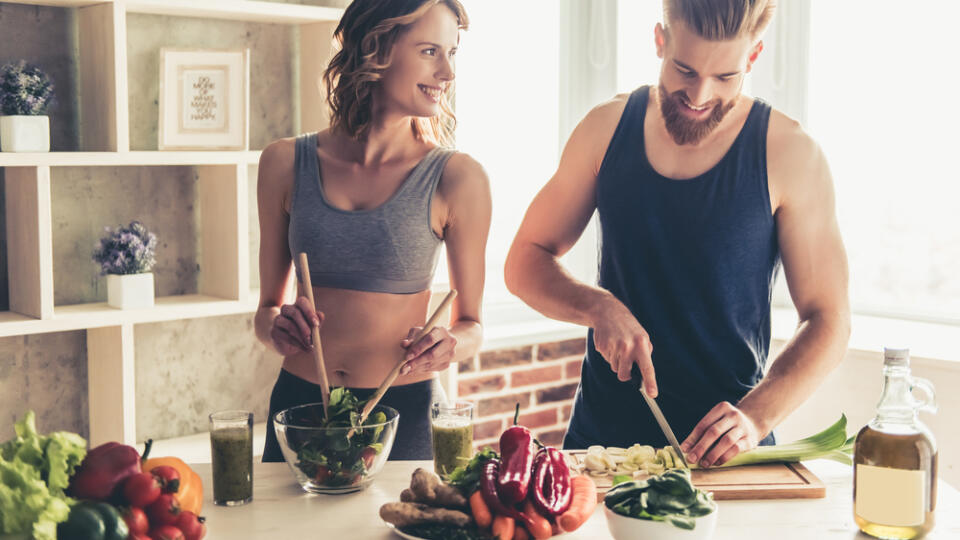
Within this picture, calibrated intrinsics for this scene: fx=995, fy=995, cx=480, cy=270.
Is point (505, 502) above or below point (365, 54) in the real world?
below

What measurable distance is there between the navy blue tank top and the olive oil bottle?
0.51 metres

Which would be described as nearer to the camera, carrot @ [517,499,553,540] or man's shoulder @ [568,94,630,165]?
carrot @ [517,499,553,540]

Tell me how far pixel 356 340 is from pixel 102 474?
82 centimetres

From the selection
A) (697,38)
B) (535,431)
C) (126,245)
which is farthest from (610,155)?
(535,431)

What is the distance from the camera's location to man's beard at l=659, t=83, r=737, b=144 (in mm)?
1908

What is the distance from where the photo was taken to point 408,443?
2072 millimetres

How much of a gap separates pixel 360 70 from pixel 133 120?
109cm

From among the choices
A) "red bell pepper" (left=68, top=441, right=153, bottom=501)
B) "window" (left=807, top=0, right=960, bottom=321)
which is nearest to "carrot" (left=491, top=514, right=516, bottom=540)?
"red bell pepper" (left=68, top=441, right=153, bottom=501)

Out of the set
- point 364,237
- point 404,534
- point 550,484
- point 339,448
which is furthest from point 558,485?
point 364,237

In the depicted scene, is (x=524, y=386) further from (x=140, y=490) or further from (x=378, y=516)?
(x=140, y=490)

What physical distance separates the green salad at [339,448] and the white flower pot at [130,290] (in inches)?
52.6

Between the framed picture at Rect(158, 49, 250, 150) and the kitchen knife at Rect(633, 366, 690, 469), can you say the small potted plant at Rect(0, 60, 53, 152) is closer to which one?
the framed picture at Rect(158, 49, 250, 150)

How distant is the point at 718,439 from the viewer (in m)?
1.65

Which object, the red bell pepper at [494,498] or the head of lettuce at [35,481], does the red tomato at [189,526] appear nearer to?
the head of lettuce at [35,481]
